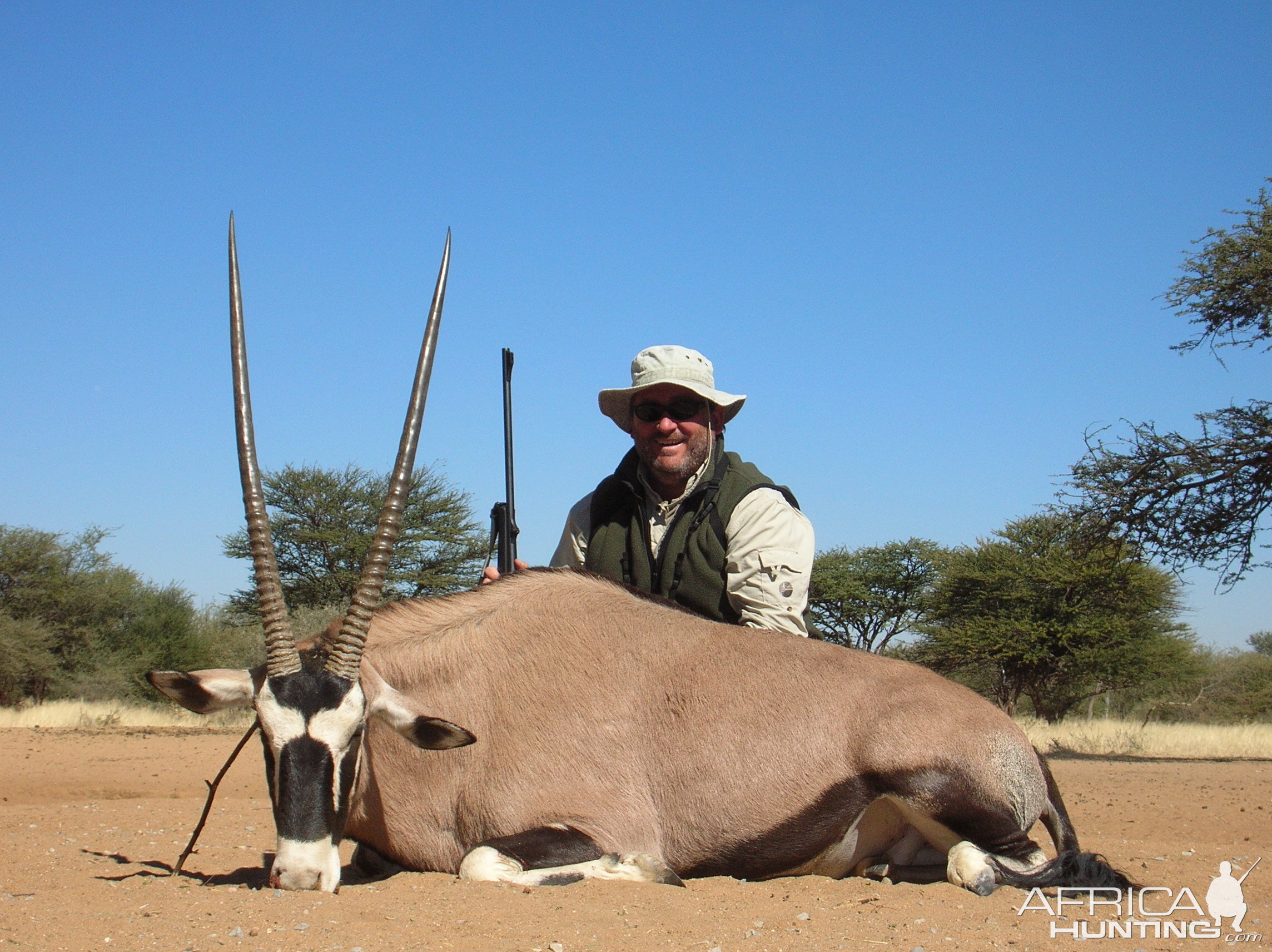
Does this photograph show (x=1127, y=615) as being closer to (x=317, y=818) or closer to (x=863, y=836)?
(x=863, y=836)

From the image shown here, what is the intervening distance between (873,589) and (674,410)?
72.0 ft

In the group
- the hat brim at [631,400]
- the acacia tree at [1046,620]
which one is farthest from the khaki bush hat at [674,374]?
the acacia tree at [1046,620]

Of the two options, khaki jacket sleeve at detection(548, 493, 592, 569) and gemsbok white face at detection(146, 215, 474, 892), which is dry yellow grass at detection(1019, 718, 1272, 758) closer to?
khaki jacket sleeve at detection(548, 493, 592, 569)

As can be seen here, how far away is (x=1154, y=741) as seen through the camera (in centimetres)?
1803

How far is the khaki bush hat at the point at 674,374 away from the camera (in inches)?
223

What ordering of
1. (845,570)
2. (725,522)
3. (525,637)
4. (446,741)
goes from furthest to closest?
(845,570) < (725,522) < (525,637) < (446,741)

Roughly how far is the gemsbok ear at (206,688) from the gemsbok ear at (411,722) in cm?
42

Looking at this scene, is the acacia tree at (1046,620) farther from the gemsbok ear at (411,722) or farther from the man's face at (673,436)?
the gemsbok ear at (411,722)

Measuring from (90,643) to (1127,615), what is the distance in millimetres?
22443

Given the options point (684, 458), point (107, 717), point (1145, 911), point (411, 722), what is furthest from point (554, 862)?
point (107, 717)

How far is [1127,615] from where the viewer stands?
2309 centimetres

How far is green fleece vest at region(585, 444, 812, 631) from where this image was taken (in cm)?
541

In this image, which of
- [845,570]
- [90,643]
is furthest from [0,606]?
[845,570]

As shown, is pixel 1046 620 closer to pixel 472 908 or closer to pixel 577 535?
pixel 577 535
